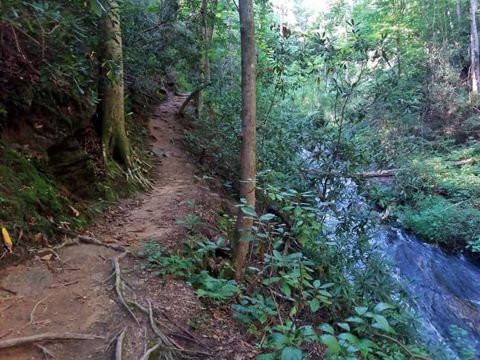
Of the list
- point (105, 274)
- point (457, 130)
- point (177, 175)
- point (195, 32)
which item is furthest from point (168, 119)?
point (457, 130)

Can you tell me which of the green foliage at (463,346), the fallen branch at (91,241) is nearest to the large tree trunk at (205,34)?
the fallen branch at (91,241)

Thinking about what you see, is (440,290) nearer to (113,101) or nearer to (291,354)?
(291,354)

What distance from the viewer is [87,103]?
6.30 meters

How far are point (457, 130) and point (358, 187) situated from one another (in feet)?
38.3

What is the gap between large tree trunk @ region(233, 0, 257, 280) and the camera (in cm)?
466

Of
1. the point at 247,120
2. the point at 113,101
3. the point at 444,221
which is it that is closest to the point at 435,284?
the point at 444,221

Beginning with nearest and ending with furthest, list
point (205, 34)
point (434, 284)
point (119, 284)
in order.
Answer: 1. point (119, 284)
2. point (434, 284)
3. point (205, 34)

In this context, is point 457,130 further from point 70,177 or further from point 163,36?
point 70,177

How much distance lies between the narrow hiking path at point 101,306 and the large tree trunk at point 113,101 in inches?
78.9

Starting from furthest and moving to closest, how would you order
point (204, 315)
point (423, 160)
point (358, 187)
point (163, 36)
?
point (423, 160)
point (163, 36)
point (358, 187)
point (204, 315)

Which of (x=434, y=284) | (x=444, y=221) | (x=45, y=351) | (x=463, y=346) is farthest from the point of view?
(x=444, y=221)

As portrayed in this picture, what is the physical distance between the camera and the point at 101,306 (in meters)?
3.46

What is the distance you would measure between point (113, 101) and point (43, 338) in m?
4.85

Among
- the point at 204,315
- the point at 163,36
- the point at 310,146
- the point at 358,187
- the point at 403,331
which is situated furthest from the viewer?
the point at 163,36
